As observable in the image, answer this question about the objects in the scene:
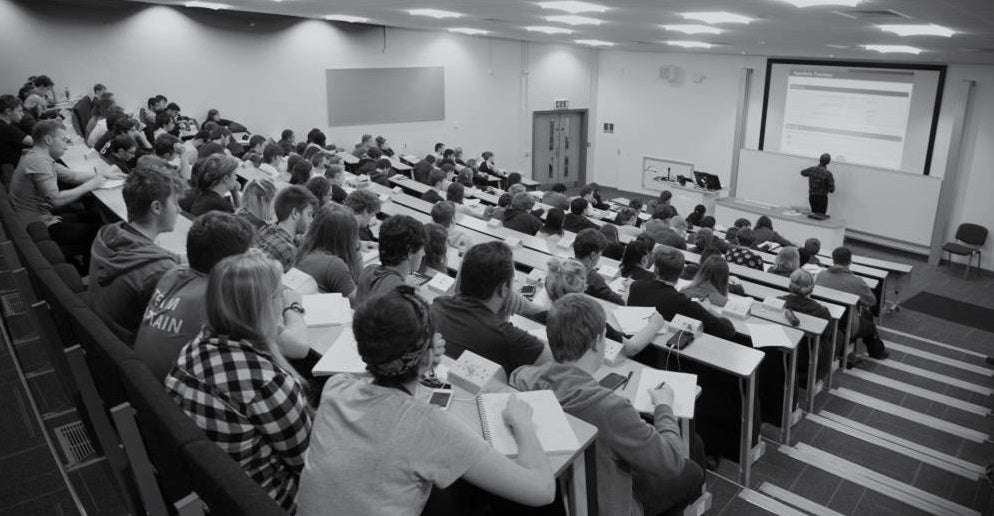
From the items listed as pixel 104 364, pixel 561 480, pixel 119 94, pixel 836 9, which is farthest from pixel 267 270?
pixel 119 94

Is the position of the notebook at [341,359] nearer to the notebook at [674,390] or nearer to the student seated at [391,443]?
the student seated at [391,443]

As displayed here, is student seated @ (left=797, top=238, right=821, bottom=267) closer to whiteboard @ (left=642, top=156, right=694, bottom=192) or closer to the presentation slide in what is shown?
the presentation slide

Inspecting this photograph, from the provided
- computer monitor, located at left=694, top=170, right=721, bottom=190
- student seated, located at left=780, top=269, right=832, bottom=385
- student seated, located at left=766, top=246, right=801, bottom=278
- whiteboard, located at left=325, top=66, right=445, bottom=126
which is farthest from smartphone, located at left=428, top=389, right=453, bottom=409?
computer monitor, located at left=694, top=170, right=721, bottom=190

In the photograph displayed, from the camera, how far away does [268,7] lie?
923cm

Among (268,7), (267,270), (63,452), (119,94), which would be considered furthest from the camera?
(119,94)

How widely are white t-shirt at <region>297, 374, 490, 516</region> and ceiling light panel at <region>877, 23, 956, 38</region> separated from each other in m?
5.61

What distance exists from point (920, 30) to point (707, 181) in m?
7.38

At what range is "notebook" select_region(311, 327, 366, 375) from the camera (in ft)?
7.97

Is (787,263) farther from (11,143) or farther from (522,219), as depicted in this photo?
(11,143)

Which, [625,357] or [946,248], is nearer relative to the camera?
[625,357]

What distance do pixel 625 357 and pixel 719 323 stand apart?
99 cm

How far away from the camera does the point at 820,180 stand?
38.2ft

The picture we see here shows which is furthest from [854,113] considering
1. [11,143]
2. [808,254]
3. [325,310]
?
[11,143]

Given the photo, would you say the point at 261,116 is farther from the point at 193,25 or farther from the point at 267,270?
the point at 267,270
